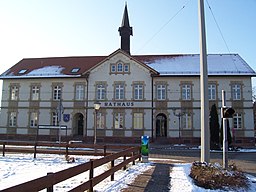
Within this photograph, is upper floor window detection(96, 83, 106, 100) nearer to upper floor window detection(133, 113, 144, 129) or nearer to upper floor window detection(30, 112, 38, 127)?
upper floor window detection(133, 113, 144, 129)

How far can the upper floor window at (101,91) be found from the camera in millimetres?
33188

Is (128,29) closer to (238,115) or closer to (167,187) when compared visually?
(238,115)

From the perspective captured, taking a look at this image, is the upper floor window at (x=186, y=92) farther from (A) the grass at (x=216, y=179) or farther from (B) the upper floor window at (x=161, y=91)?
(A) the grass at (x=216, y=179)

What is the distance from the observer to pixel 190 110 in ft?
105

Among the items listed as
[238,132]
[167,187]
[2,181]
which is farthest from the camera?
[238,132]

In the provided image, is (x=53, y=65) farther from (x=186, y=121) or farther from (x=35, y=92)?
(x=186, y=121)

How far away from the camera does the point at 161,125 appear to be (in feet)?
109

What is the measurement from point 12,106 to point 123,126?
14.7 meters

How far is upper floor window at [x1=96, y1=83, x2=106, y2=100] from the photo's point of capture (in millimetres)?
33188

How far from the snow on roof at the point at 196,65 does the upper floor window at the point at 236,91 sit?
5.02 ft

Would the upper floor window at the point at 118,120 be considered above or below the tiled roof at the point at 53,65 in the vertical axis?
below

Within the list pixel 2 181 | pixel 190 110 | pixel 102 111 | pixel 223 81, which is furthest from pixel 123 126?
pixel 2 181

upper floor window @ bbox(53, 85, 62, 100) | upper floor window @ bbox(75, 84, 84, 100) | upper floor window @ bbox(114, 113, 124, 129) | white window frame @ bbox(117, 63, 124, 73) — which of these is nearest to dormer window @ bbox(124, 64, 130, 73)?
white window frame @ bbox(117, 63, 124, 73)

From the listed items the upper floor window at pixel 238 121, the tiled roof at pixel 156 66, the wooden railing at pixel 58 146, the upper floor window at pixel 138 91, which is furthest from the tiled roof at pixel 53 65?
the upper floor window at pixel 238 121
